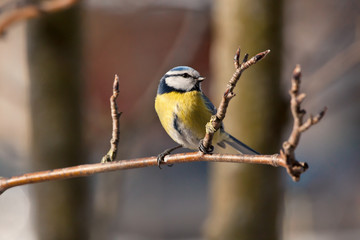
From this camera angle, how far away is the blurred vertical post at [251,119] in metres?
1.56

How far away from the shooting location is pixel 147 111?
216 cm

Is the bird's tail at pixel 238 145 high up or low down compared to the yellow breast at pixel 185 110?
down

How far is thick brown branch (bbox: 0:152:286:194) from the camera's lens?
26.3 inches

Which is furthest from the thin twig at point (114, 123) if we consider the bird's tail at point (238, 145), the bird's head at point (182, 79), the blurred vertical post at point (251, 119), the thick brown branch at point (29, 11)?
the blurred vertical post at point (251, 119)

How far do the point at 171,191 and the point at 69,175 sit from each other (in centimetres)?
584

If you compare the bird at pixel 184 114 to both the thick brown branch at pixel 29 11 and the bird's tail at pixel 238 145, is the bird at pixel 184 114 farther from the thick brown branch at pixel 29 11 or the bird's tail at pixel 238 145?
the thick brown branch at pixel 29 11

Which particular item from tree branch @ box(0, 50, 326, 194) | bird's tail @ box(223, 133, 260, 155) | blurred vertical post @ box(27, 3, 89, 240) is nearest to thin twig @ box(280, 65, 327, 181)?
tree branch @ box(0, 50, 326, 194)

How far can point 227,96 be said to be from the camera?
56 centimetres

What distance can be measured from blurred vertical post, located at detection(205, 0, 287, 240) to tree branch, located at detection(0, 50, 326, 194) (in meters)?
0.82

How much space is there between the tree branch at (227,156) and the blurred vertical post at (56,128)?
3.08 ft

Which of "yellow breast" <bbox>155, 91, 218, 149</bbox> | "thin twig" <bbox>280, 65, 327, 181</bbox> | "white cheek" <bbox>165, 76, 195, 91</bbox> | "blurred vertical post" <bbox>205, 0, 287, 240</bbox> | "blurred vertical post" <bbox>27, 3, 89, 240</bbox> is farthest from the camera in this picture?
"blurred vertical post" <bbox>27, 3, 89, 240</bbox>

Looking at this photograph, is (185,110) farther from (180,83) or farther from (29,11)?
(29,11)

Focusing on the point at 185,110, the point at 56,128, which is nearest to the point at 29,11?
the point at 56,128

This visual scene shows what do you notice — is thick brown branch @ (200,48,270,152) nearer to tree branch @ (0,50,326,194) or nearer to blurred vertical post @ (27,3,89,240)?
tree branch @ (0,50,326,194)
